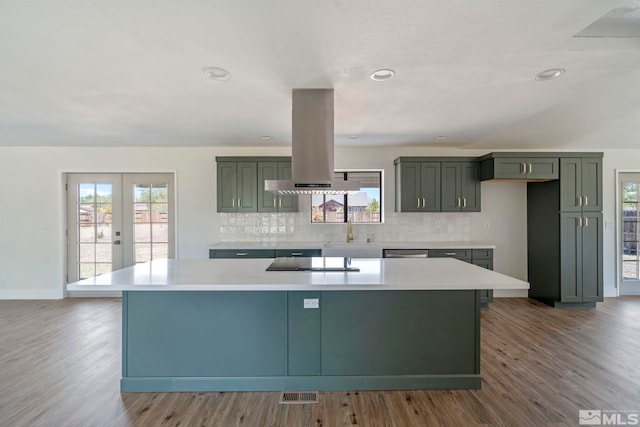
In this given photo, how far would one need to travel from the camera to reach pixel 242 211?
4.49 meters

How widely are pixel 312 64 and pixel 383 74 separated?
0.55m

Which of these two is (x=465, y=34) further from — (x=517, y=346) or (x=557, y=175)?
(x=557, y=175)

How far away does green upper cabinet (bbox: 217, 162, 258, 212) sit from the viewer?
4465 millimetres

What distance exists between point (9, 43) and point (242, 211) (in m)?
2.93

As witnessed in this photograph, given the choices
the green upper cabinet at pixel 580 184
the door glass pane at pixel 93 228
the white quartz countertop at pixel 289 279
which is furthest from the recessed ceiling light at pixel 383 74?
the door glass pane at pixel 93 228

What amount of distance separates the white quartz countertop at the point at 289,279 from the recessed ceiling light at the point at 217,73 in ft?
4.92

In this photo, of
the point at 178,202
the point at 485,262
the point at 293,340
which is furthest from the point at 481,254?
the point at 178,202

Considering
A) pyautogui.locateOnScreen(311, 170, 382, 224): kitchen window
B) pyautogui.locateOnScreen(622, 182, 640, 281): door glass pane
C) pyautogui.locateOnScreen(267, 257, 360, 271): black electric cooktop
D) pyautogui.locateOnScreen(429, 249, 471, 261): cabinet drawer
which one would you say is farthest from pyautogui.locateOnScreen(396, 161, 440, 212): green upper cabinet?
pyautogui.locateOnScreen(622, 182, 640, 281): door glass pane

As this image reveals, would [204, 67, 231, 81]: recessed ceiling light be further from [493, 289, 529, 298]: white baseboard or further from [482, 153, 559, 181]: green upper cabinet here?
[493, 289, 529, 298]: white baseboard

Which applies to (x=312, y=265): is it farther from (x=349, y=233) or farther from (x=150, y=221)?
(x=150, y=221)

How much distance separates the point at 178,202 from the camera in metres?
4.72

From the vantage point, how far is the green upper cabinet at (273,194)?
4.43m

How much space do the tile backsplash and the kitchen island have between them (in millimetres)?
2502

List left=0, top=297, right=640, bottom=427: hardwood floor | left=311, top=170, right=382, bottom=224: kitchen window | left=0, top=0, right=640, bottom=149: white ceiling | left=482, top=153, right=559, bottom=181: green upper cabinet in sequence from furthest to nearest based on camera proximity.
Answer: left=311, top=170, right=382, bottom=224: kitchen window → left=482, top=153, right=559, bottom=181: green upper cabinet → left=0, top=297, right=640, bottom=427: hardwood floor → left=0, top=0, right=640, bottom=149: white ceiling
